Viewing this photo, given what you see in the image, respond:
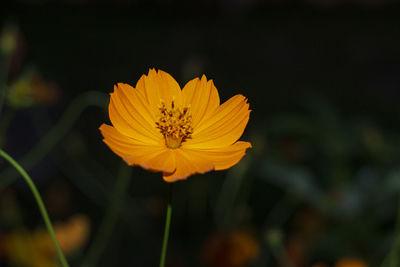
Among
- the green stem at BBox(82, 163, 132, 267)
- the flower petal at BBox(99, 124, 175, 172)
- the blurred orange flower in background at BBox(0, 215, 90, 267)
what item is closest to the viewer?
Answer: the flower petal at BBox(99, 124, 175, 172)

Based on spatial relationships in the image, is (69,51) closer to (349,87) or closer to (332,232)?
(349,87)

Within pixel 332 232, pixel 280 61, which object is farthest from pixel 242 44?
pixel 332 232

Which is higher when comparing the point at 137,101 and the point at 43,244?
the point at 137,101

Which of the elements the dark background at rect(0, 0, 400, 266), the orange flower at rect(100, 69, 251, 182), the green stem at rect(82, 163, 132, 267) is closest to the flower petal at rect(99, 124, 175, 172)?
the orange flower at rect(100, 69, 251, 182)

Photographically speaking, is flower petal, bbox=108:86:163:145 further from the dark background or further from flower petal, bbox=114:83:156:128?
the dark background

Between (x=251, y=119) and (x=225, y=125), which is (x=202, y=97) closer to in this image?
(x=225, y=125)

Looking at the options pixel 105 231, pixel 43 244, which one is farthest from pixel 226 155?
pixel 105 231
